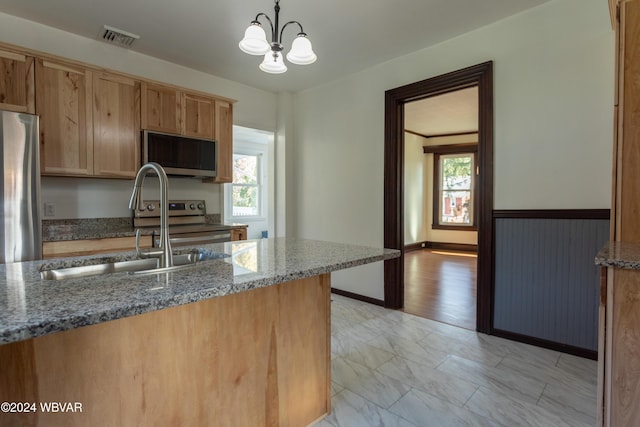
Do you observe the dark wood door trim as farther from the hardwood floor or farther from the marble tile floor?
the marble tile floor

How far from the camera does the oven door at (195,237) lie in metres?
2.94

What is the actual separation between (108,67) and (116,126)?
2.09 ft

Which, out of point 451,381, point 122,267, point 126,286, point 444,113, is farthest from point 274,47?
point 444,113

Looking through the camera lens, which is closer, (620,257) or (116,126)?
(620,257)

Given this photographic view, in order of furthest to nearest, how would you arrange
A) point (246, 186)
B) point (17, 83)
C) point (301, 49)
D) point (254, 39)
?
point (246, 186), point (17, 83), point (301, 49), point (254, 39)

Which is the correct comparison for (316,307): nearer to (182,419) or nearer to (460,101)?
(182,419)

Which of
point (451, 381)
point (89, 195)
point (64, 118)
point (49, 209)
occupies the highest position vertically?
point (64, 118)

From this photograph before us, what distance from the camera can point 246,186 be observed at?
5852 millimetres

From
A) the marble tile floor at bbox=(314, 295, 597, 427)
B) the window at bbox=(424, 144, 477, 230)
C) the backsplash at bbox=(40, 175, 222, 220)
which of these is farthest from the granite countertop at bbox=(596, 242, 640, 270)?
the window at bbox=(424, 144, 477, 230)

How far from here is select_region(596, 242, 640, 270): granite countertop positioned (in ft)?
3.78

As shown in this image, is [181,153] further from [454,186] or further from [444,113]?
[454,186]

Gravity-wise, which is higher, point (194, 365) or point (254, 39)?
point (254, 39)

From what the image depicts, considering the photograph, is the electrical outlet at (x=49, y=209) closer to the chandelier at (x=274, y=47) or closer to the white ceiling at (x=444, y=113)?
the chandelier at (x=274, y=47)

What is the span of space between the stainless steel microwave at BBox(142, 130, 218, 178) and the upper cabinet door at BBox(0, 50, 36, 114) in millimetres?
807
